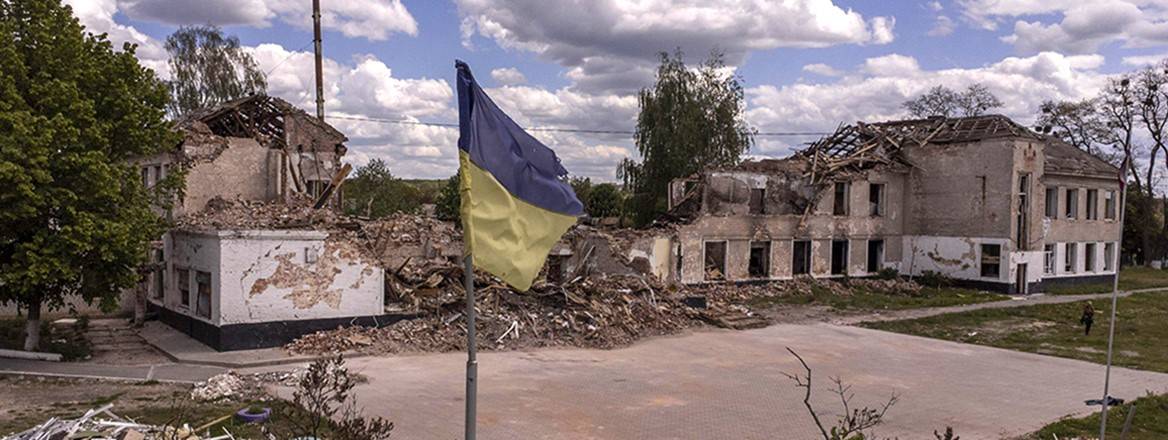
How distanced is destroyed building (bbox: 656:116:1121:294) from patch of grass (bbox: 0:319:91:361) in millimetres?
18669

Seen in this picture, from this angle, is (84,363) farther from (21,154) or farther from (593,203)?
(593,203)

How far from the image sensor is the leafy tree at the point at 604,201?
5091cm

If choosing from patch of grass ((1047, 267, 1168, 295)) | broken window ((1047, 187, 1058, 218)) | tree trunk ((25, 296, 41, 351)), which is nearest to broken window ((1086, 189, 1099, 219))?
patch of grass ((1047, 267, 1168, 295))

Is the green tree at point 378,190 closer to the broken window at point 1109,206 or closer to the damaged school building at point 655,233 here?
the damaged school building at point 655,233

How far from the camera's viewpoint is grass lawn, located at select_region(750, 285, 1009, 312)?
3020 cm

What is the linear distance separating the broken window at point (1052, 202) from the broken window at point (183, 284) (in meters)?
34.4

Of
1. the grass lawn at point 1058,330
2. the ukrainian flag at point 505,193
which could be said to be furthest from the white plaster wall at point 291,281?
the grass lawn at point 1058,330

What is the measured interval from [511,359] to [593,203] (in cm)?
3290

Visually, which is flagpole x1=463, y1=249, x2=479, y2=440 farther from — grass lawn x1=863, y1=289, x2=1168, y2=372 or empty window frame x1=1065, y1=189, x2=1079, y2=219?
empty window frame x1=1065, y1=189, x2=1079, y2=219

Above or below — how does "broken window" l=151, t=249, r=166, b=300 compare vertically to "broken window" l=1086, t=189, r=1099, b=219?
below

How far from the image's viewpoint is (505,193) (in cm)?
683

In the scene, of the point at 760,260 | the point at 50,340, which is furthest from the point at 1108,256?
the point at 50,340

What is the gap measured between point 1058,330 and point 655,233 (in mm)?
13446

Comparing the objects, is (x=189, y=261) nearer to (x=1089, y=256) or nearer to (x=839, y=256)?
(x=839, y=256)
